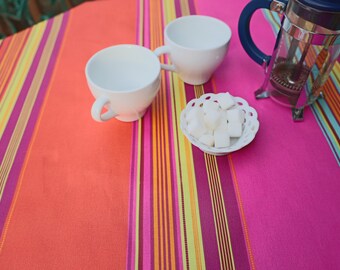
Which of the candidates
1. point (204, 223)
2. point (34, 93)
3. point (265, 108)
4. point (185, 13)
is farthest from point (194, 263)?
point (185, 13)

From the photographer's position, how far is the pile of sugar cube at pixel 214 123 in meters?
0.40

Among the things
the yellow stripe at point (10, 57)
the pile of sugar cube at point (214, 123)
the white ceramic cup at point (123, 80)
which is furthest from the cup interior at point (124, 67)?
the yellow stripe at point (10, 57)

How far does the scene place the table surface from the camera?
1.09 ft

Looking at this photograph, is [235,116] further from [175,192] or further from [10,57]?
[10,57]

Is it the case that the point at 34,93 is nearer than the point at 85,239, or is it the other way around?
the point at 85,239

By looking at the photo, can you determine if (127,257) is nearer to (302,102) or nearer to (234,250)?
(234,250)

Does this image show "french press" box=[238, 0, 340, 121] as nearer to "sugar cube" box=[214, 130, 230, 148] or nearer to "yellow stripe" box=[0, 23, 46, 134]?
"sugar cube" box=[214, 130, 230, 148]

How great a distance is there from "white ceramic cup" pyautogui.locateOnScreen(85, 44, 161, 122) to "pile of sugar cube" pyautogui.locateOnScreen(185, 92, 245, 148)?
77 mm

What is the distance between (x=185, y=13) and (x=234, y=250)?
602 millimetres

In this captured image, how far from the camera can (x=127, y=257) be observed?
329 mm

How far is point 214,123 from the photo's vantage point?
1.35 ft

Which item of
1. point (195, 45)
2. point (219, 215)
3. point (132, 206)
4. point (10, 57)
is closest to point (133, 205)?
point (132, 206)

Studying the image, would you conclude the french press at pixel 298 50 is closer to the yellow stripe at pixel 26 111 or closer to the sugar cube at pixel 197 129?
the sugar cube at pixel 197 129

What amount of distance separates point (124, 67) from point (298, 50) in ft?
0.97
